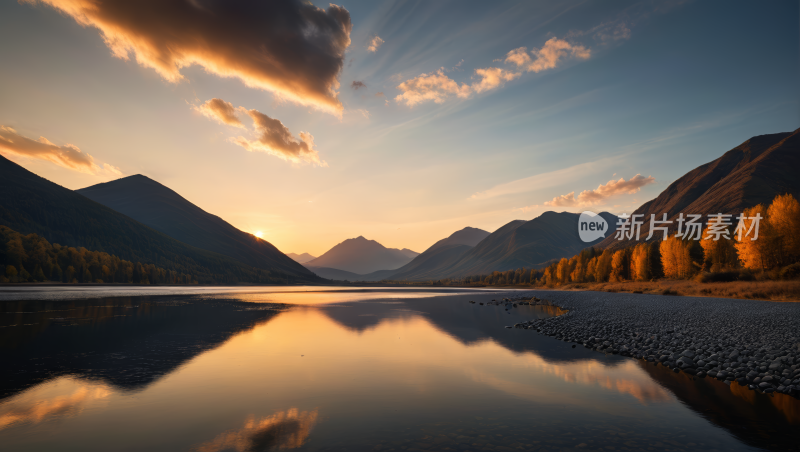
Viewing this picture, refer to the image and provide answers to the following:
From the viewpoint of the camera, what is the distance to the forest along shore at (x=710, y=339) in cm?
1847

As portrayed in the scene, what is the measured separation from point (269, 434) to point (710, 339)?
1183 inches

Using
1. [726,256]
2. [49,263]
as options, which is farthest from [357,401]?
[49,263]

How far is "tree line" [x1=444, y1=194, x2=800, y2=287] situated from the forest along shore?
3441 cm

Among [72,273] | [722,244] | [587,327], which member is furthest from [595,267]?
[72,273]

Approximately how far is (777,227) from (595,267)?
8035 centimetres

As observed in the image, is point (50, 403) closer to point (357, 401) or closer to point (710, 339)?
point (357, 401)

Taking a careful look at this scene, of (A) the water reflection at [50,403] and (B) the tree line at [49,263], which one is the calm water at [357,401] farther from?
(B) the tree line at [49,263]

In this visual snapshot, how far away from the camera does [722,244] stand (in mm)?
87625

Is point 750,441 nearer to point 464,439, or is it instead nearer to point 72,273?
point 464,439

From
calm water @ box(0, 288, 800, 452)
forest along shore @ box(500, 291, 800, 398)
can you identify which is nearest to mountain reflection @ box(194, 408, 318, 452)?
calm water @ box(0, 288, 800, 452)

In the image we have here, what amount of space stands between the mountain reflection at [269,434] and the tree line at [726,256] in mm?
74197

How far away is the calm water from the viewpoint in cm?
1155

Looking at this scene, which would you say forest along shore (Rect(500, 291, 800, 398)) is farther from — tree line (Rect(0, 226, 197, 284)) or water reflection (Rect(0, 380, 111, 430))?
tree line (Rect(0, 226, 197, 284))

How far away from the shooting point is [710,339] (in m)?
25.8
